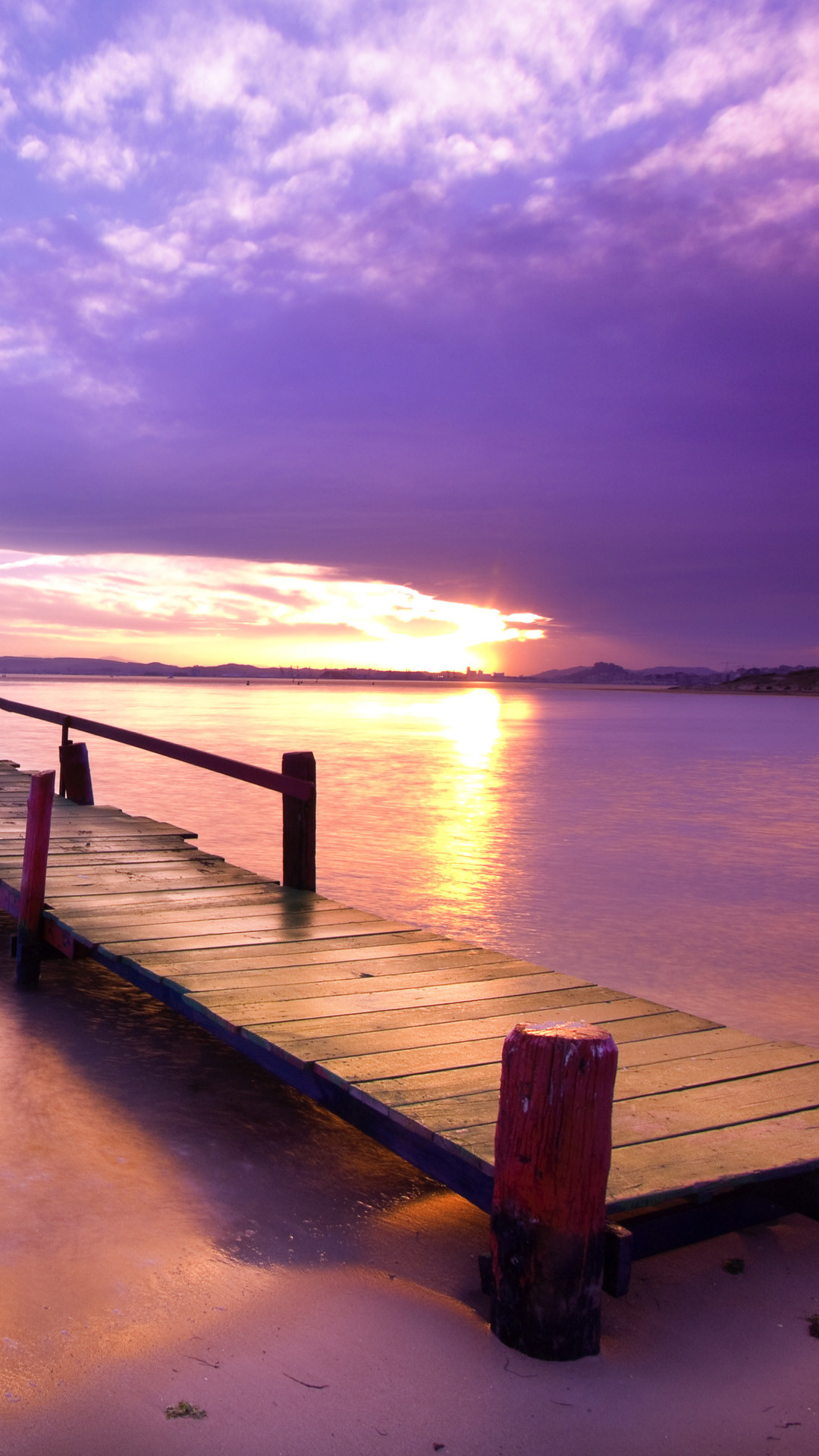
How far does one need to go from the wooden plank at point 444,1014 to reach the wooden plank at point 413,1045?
0.4 inches

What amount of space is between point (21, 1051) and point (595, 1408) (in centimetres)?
418

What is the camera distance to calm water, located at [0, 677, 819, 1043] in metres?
9.50

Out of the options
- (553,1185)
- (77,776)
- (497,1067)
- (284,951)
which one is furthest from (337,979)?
(77,776)

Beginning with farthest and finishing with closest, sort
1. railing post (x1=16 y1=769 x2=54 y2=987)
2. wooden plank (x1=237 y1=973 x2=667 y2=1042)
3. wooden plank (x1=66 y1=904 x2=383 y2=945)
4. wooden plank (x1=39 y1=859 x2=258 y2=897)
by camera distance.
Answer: wooden plank (x1=39 y1=859 x2=258 y2=897) < railing post (x1=16 y1=769 x2=54 y2=987) < wooden plank (x1=66 y1=904 x2=383 y2=945) < wooden plank (x1=237 y1=973 x2=667 y2=1042)

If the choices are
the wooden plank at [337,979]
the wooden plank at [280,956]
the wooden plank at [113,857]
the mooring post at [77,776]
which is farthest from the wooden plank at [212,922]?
the mooring post at [77,776]

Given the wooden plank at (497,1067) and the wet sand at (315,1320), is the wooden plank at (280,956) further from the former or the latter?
the wooden plank at (497,1067)

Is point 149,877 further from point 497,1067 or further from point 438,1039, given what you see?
point 497,1067

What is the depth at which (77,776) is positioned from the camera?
40.0ft

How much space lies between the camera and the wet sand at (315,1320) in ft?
9.63

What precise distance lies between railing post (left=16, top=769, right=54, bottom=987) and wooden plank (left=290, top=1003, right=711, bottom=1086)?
3016 mm

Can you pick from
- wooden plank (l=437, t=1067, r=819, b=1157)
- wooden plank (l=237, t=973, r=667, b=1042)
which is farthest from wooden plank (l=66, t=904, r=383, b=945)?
wooden plank (l=437, t=1067, r=819, b=1157)

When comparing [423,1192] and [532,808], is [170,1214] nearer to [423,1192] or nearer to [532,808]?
[423,1192]

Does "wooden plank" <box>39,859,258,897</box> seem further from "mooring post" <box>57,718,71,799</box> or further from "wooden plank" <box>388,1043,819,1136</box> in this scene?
"wooden plank" <box>388,1043,819,1136</box>

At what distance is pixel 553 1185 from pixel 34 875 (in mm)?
4887
